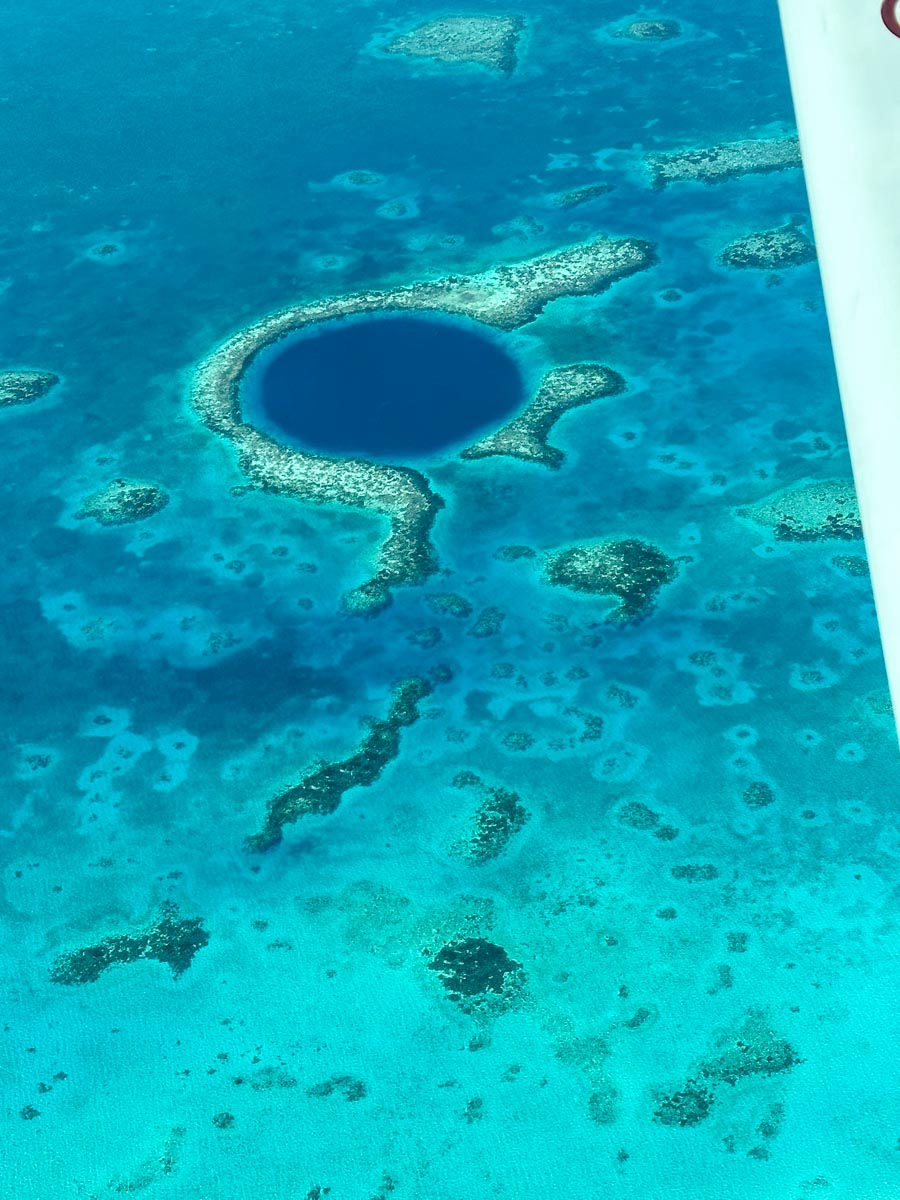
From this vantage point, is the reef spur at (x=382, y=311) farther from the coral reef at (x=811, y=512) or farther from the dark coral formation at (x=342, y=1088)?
the dark coral formation at (x=342, y=1088)

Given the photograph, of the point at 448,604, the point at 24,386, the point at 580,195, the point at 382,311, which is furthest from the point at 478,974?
the point at 580,195

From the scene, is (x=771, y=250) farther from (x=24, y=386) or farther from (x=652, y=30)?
(x=24, y=386)

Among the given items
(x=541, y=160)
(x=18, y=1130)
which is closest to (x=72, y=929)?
(x=18, y=1130)

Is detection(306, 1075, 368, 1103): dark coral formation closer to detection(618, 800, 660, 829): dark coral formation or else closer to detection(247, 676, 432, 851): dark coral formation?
detection(247, 676, 432, 851): dark coral formation

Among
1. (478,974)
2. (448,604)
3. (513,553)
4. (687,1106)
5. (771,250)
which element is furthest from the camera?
(771,250)

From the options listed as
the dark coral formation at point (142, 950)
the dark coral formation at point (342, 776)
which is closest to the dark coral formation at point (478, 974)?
the dark coral formation at point (342, 776)

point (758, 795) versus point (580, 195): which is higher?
point (580, 195)

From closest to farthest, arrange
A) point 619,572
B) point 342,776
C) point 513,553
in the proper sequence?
point 342,776, point 619,572, point 513,553
